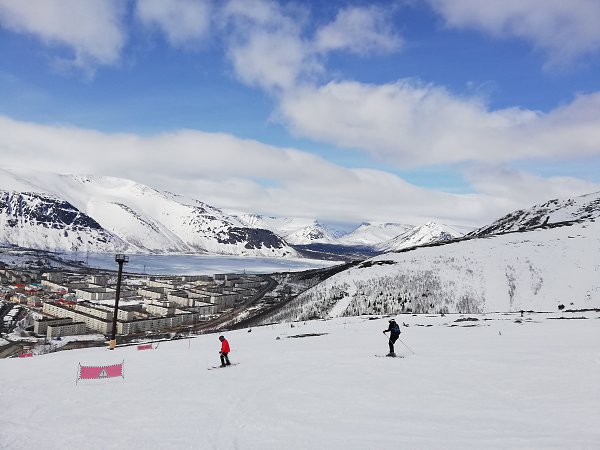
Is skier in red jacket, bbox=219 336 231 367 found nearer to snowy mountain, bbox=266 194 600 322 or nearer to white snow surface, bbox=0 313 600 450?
white snow surface, bbox=0 313 600 450

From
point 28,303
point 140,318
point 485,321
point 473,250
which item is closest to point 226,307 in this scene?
point 140,318

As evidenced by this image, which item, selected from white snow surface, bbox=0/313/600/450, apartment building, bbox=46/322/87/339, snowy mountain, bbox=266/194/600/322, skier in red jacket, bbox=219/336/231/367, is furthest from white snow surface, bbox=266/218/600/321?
skier in red jacket, bbox=219/336/231/367

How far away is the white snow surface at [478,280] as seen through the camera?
99.1 m

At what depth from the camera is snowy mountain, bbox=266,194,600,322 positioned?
9906 centimetres

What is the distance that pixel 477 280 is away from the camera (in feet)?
352

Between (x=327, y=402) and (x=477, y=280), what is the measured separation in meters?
103

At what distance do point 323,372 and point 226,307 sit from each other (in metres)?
166

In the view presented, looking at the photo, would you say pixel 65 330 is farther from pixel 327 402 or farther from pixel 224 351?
pixel 327 402

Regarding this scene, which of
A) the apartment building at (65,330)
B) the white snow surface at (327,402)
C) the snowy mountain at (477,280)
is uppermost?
the snowy mountain at (477,280)

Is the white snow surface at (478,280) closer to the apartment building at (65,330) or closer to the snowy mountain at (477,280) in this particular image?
the snowy mountain at (477,280)

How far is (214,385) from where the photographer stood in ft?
61.3

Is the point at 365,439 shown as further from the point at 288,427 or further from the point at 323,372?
the point at 323,372

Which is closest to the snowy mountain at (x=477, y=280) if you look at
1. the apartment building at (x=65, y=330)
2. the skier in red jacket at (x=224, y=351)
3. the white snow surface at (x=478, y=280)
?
the white snow surface at (x=478, y=280)

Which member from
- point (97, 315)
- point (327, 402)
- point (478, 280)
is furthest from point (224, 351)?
point (97, 315)
